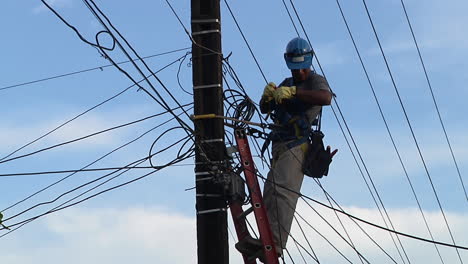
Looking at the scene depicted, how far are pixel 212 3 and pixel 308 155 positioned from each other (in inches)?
67.8

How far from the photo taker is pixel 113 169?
30.1 ft

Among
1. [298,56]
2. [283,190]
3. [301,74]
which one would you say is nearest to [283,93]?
[301,74]

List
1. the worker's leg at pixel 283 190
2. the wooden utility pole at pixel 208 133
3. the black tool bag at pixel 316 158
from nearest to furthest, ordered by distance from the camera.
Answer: the wooden utility pole at pixel 208 133, the worker's leg at pixel 283 190, the black tool bag at pixel 316 158

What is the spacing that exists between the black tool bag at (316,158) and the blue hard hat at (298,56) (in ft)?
2.18

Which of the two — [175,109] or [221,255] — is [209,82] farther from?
[221,255]

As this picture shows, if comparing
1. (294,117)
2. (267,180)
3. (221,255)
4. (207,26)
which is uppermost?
(207,26)

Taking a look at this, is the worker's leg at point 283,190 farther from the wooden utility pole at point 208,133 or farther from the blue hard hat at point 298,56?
the blue hard hat at point 298,56

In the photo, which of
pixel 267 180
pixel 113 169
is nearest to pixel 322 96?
pixel 267 180

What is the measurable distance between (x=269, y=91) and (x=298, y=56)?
1.53 feet

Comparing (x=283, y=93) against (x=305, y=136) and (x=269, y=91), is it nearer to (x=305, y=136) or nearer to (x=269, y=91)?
(x=269, y=91)

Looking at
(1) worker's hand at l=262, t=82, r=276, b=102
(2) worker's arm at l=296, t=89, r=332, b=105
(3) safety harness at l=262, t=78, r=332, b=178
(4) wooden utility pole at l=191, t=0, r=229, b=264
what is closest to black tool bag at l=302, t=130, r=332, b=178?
(3) safety harness at l=262, t=78, r=332, b=178

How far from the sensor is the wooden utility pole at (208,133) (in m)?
8.16

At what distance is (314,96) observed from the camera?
8586 millimetres

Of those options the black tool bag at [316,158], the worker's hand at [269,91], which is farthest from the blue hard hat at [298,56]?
the black tool bag at [316,158]
